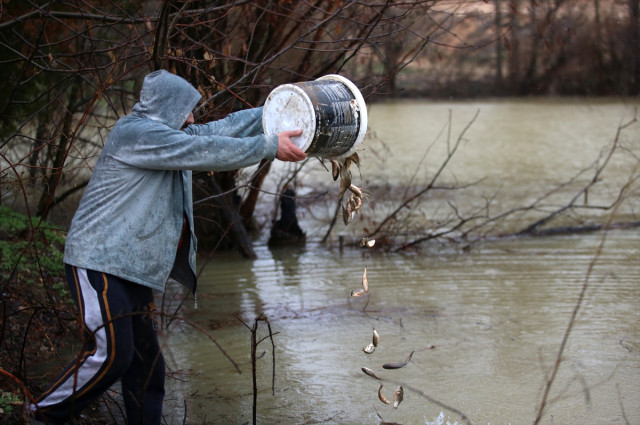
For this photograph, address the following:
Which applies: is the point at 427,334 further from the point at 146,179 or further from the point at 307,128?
the point at 146,179

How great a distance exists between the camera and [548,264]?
7711 millimetres

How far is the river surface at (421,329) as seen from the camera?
445 centimetres

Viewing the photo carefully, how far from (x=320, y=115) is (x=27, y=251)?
3.51m

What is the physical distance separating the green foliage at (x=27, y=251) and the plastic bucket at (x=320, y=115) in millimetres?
2664

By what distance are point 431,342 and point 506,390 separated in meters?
0.94

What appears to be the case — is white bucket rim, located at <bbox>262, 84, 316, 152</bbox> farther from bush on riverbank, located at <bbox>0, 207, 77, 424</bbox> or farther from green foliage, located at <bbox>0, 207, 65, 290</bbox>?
green foliage, located at <bbox>0, 207, 65, 290</bbox>

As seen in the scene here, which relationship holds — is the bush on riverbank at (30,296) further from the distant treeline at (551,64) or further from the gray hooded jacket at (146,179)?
the distant treeline at (551,64)

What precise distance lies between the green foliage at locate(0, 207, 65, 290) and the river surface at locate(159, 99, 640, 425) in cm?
100

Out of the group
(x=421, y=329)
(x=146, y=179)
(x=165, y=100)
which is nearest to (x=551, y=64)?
(x=421, y=329)

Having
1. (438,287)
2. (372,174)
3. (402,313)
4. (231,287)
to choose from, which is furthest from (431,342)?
(372,174)

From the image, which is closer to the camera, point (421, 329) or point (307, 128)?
point (307, 128)

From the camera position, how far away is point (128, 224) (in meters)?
3.22

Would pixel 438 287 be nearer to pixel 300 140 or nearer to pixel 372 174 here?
pixel 300 140

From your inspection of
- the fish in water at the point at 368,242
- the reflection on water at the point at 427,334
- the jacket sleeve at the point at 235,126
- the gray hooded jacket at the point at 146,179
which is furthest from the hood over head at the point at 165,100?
the reflection on water at the point at 427,334
